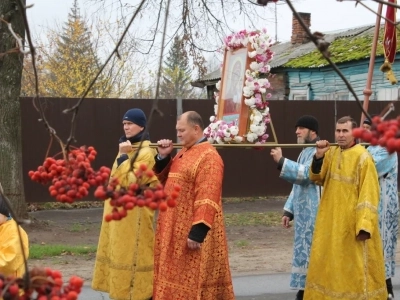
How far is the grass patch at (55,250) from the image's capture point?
31.7ft

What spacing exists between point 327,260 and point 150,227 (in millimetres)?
1446

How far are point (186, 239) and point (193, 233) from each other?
0.56 ft

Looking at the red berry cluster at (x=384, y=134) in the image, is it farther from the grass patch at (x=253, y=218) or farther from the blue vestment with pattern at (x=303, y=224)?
the grass patch at (x=253, y=218)

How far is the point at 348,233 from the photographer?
5961 mm

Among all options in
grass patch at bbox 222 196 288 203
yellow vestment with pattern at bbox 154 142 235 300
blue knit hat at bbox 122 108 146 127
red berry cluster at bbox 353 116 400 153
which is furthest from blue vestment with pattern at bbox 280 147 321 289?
grass patch at bbox 222 196 288 203

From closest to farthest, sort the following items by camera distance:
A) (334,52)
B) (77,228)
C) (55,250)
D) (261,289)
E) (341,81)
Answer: (261,289), (55,250), (77,228), (341,81), (334,52)

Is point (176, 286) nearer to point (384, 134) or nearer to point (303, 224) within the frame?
point (303, 224)

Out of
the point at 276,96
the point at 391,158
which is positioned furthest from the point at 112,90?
the point at 391,158

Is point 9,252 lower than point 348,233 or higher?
higher

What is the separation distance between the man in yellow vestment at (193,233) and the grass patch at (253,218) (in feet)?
23.0

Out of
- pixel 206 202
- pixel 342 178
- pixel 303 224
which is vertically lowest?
pixel 303 224

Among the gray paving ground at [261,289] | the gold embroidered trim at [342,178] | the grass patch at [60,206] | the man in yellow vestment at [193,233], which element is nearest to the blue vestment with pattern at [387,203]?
the gray paving ground at [261,289]

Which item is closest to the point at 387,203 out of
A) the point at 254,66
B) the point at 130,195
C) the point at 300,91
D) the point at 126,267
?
the point at 254,66

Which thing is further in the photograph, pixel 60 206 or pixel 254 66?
pixel 60 206
